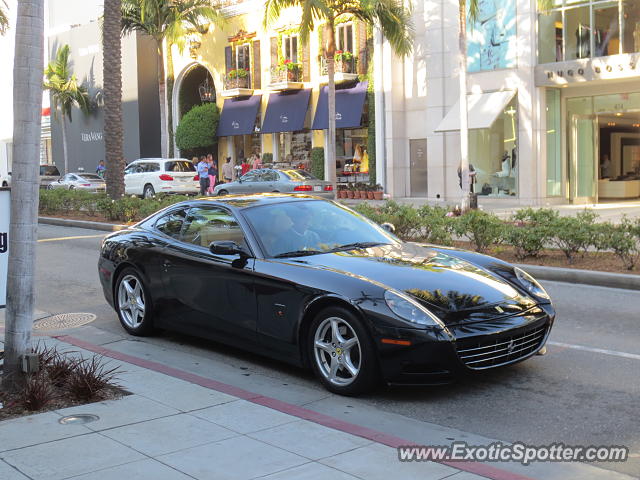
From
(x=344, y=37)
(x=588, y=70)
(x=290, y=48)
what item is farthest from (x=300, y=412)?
(x=290, y=48)

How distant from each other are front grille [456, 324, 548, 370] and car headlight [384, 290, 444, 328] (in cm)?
27

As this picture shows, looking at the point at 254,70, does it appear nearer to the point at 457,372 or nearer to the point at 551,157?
the point at 551,157

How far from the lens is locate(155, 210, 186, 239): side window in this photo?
307 inches

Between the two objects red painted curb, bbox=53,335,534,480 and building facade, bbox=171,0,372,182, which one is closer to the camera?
red painted curb, bbox=53,335,534,480

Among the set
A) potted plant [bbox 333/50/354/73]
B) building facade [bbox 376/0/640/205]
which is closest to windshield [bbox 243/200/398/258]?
building facade [bbox 376/0/640/205]

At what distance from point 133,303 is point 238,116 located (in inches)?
1243

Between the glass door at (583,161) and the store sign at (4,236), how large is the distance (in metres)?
23.6

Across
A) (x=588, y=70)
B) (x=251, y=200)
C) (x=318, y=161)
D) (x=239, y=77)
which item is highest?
(x=239, y=77)

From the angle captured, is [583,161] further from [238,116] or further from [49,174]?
[49,174]

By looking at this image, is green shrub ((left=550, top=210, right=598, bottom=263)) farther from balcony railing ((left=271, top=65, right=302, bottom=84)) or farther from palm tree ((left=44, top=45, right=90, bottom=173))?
palm tree ((left=44, top=45, right=90, bottom=173))

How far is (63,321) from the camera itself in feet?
29.9

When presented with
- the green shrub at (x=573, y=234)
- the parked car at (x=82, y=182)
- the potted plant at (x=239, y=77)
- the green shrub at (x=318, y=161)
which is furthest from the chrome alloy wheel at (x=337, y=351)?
the parked car at (x=82, y=182)

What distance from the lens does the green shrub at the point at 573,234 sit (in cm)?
1145

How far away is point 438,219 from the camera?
43.6 feet
